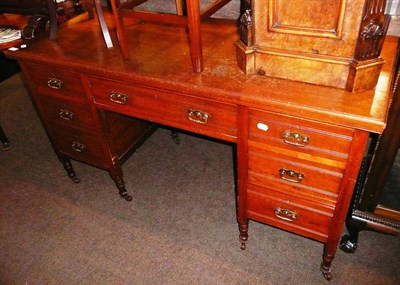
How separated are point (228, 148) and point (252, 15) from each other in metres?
1.46

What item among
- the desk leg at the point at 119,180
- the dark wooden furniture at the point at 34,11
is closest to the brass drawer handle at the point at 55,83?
the dark wooden furniture at the point at 34,11

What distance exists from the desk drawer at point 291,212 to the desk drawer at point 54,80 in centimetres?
102

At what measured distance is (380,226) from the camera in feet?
5.27

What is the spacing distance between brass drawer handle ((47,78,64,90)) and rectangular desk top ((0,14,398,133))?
0.12 m

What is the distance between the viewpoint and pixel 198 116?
147 cm

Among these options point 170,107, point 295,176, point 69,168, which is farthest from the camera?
point 69,168

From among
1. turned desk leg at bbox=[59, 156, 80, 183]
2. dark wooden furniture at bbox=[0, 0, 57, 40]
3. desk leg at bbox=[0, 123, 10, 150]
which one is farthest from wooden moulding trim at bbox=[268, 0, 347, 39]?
desk leg at bbox=[0, 123, 10, 150]

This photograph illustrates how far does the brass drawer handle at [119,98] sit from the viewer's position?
1.62 metres

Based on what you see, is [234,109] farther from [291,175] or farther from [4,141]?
[4,141]

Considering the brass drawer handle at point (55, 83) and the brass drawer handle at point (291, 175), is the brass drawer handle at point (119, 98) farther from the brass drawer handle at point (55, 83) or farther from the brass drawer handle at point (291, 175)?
the brass drawer handle at point (291, 175)

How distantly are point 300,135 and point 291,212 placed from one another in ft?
1.45

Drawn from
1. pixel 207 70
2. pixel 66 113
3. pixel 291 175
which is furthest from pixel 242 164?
pixel 66 113

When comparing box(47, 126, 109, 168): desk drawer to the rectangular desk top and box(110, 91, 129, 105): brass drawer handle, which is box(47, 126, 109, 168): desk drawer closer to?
box(110, 91, 129, 105): brass drawer handle

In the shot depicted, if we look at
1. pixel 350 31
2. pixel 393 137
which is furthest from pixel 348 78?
Result: pixel 393 137
